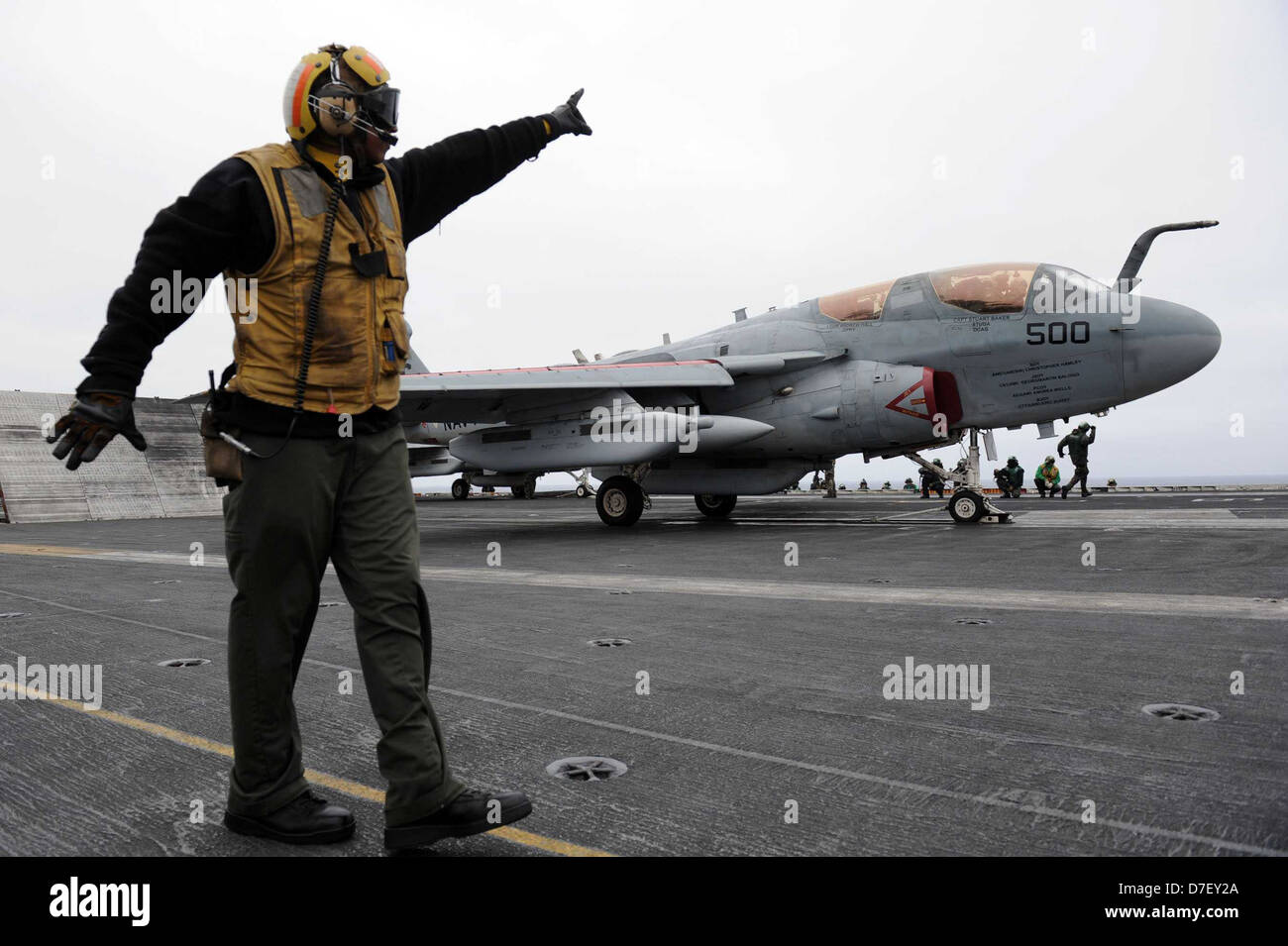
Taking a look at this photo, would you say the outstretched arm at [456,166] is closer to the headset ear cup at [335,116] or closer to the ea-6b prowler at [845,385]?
the headset ear cup at [335,116]

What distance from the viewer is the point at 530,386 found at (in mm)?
12117


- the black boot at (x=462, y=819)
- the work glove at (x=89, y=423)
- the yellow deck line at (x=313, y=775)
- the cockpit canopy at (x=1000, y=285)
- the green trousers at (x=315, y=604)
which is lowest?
the yellow deck line at (x=313, y=775)

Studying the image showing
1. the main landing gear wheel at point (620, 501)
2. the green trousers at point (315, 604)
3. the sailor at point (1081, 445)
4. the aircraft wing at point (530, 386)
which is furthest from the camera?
the sailor at point (1081, 445)

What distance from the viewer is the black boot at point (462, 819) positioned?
2.04 metres

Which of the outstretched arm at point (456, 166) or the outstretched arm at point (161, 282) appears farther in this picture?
the outstretched arm at point (456, 166)

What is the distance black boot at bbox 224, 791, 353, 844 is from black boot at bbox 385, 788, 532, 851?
0.22 metres

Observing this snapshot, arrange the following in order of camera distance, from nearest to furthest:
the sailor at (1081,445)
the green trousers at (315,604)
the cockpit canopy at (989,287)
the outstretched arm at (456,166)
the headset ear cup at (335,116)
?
the green trousers at (315,604)
the headset ear cup at (335,116)
the outstretched arm at (456,166)
the cockpit canopy at (989,287)
the sailor at (1081,445)

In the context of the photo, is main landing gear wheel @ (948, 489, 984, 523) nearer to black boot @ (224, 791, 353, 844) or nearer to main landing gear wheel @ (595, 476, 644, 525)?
main landing gear wheel @ (595, 476, 644, 525)

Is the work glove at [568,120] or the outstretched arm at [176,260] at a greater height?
the work glove at [568,120]

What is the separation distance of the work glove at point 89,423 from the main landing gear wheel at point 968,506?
12.0m

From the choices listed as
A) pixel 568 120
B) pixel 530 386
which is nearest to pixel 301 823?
pixel 568 120

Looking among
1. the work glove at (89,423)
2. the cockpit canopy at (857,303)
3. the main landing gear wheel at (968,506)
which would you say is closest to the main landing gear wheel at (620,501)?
the cockpit canopy at (857,303)
